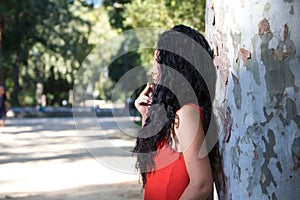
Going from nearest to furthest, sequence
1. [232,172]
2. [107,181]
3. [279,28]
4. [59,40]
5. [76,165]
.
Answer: [279,28] < [232,172] < [107,181] < [76,165] < [59,40]

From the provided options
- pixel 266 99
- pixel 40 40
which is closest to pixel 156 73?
pixel 266 99

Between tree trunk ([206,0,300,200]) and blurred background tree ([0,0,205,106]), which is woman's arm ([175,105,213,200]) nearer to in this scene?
tree trunk ([206,0,300,200])

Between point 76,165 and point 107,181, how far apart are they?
252 centimetres

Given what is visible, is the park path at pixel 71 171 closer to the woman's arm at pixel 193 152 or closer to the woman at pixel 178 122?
the woman at pixel 178 122

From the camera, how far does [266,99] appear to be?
6.70 ft

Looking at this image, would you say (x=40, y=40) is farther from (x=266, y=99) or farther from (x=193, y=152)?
(x=266, y=99)

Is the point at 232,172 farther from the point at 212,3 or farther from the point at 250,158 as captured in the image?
the point at 212,3

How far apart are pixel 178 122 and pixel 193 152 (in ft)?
0.44

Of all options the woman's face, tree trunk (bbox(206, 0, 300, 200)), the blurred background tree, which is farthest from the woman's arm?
the blurred background tree

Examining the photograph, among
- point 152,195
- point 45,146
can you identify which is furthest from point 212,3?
point 45,146

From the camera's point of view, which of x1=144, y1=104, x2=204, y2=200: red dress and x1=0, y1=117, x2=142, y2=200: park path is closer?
x1=144, y1=104, x2=204, y2=200: red dress

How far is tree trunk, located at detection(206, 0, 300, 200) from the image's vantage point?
2023 millimetres

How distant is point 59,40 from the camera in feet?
151

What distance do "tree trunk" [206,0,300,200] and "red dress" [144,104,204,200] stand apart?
0.22m
